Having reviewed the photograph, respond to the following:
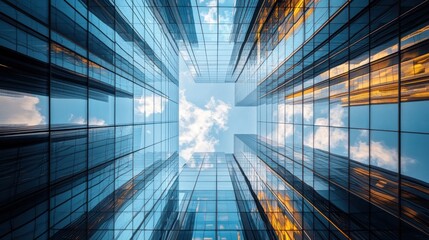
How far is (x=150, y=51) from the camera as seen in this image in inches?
1024

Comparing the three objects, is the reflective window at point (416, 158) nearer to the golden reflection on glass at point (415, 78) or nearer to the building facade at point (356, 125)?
the building facade at point (356, 125)

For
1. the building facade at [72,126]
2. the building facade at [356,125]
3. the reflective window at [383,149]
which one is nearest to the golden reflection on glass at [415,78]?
the building facade at [356,125]

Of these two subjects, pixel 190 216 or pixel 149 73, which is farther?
pixel 149 73

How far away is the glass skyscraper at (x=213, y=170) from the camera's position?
936 cm

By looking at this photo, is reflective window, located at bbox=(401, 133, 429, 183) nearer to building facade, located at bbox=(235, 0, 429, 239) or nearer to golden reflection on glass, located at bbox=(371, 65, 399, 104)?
building facade, located at bbox=(235, 0, 429, 239)

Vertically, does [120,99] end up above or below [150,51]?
below

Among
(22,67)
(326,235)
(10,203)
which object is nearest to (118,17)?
(22,67)

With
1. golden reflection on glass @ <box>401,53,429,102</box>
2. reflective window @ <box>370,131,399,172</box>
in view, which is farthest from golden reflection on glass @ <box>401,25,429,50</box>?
reflective window @ <box>370,131,399,172</box>

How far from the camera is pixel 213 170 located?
24312 mm

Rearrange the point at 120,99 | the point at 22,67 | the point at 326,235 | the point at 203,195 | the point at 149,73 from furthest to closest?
the point at 149,73
the point at 120,99
the point at 203,195
the point at 326,235
the point at 22,67

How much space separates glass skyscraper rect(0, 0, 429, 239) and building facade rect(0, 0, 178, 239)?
60mm

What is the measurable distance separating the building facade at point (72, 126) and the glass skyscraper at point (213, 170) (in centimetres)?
6

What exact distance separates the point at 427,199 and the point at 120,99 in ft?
63.3

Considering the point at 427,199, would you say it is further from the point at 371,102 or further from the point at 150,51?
the point at 150,51
